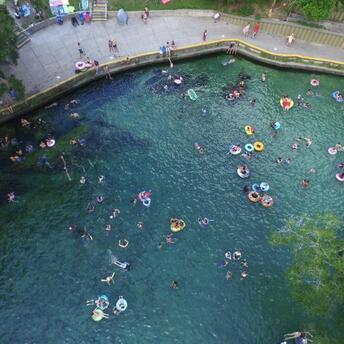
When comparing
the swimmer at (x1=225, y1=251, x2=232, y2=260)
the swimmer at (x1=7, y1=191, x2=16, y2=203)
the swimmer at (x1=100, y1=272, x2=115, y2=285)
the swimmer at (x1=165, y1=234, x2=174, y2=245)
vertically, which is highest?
the swimmer at (x1=7, y1=191, x2=16, y2=203)

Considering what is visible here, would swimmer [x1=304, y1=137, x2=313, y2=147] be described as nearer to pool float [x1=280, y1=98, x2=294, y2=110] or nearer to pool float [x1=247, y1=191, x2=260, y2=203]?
pool float [x1=280, y1=98, x2=294, y2=110]

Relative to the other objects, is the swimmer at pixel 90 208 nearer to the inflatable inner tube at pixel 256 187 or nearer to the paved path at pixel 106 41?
the paved path at pixel 106 41

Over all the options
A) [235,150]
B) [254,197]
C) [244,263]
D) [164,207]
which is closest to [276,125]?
[235,150]

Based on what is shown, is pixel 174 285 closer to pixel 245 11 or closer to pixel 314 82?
pixel 314 82

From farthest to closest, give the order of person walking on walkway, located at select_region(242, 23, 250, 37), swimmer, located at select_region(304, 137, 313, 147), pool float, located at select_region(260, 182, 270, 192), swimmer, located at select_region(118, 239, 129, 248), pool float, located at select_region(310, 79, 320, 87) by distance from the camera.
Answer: person walking on walkway, located at select_region(242, 23, 250, 37)
pool float, located at select_region(310, 79, 320, 87)
swimmer, located at select_region(304, 137, 313, 147)
pool float, located at select_region(260, 182, 270, 192)
swimmer, located at select_region(118, 239, 129, 248)

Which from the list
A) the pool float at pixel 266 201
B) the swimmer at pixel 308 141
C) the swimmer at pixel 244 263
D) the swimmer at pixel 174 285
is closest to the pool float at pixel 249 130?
the swimmer at pixel 308 141

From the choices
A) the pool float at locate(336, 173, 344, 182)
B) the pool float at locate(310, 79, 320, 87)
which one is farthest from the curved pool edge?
the pool float at locate(336, 173, 344, 182)

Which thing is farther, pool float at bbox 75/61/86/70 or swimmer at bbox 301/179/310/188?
pool float at bbox 75/61/86/70
